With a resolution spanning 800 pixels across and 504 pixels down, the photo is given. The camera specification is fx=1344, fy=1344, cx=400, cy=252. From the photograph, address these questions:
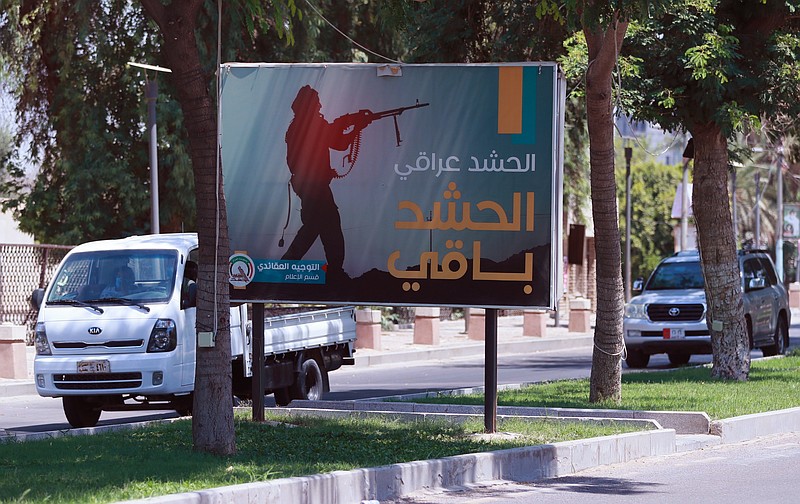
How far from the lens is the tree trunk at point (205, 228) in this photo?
10.1m

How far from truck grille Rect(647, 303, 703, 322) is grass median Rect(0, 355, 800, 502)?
8199 millimetres

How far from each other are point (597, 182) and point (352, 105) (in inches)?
126

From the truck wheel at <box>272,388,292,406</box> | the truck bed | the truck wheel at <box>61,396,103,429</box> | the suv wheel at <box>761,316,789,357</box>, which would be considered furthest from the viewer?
the suv wheel at <box>761,316,789,357</box>

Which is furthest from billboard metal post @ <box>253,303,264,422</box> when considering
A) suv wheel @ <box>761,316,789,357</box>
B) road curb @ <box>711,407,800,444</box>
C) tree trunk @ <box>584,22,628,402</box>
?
suv wheel @ <box>761,316,789,357</box>

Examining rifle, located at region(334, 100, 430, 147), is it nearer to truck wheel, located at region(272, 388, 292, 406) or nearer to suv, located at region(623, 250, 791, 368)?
truck wheel, located at region(272, 388, 292, 406)

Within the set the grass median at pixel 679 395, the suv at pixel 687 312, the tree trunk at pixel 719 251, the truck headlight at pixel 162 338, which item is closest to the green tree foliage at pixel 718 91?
the tree trunk at pixel 719 251

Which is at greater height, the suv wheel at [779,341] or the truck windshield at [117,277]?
the truck windshield at [117,277]

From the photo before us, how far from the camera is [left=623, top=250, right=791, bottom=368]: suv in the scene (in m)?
23.8

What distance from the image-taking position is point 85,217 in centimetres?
2984

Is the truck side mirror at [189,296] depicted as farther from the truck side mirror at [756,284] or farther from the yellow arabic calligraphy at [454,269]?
the truck side mirror at [756,284]

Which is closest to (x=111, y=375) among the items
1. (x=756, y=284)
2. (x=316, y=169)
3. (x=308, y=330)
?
(x=308, y=330)

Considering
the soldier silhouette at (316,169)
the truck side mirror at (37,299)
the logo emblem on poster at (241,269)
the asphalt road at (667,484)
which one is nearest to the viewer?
the asphalt road at (667,484)

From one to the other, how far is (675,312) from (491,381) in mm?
12683

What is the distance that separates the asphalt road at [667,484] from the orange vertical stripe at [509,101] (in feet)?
10.0
